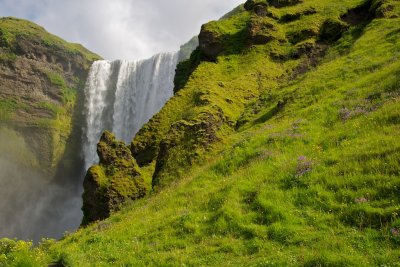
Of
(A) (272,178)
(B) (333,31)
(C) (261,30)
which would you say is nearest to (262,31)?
(C) (261,30)

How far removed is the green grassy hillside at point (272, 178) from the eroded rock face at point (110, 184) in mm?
1645

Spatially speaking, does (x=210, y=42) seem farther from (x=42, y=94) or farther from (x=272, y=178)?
(x=42, y=94)

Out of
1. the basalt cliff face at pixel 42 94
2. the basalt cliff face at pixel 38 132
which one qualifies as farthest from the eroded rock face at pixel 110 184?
the basalt cliff face at pixel 42 94

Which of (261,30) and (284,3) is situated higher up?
(284,3)

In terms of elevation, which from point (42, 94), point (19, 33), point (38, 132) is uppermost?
point (19, 33)

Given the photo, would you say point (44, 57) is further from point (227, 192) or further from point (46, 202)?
point (227, 192)

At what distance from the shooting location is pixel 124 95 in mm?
89625

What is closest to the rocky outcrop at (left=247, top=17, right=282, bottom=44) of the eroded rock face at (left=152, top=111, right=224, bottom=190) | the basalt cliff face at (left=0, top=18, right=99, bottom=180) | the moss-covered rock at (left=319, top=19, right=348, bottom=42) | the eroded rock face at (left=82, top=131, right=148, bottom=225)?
the moss-covered rock at (left=319, top=19, right=348, bottom=42)

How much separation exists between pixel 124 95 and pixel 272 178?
7863 centimetres

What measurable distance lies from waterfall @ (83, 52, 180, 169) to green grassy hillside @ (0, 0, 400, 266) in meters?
49.2

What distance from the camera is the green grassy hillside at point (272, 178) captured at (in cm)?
1023

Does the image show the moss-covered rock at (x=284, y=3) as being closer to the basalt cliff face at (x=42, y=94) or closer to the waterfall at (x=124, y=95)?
the waterfall at (x=124, y=95)

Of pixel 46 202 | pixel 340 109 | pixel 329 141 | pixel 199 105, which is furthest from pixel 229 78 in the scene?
pixel 46 202

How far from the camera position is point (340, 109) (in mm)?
19609
